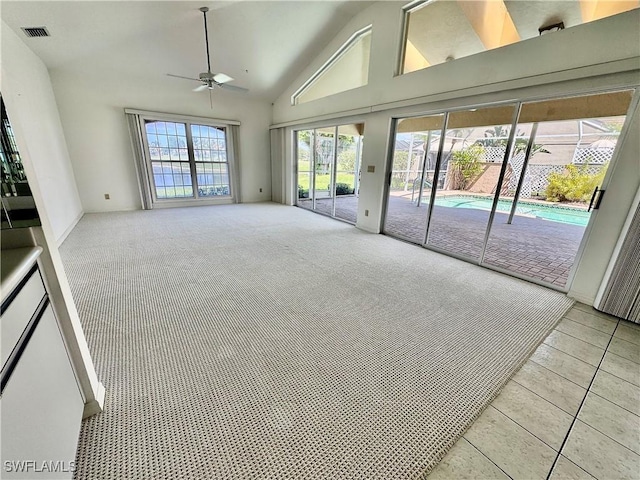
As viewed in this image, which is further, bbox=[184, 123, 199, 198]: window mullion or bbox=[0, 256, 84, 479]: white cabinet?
bbox=[184, 123, 199, 198]: window mullion

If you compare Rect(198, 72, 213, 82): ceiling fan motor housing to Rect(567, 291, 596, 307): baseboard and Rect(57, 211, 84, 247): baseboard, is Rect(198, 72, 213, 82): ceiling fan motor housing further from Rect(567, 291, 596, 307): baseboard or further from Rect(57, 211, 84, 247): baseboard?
Rect(567, 291, 596, 307): baseboard

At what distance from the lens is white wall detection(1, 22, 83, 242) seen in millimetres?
3330

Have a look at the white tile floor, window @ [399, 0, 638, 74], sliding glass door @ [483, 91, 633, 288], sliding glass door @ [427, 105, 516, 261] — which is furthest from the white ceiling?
the white tile floor

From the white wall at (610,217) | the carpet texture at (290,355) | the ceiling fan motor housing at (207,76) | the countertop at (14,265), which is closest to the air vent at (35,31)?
the ceiling fan motor housing at (207,76)

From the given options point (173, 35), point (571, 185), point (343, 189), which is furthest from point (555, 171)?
point (173, 35)

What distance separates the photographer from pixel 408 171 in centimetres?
583

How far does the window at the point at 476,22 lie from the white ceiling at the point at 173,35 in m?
1.11

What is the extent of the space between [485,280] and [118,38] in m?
6.28

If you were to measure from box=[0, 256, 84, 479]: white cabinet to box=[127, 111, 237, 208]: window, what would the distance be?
234 inches

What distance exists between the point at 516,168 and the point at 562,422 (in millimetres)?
3906

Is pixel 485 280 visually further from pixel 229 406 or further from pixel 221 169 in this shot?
pixel 221 169

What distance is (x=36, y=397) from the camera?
871 millimetres

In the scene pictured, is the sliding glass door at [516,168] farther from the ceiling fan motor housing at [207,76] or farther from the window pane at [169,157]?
the window pane at [169,157]

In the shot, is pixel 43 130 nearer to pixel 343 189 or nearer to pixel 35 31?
pixel 35 31
